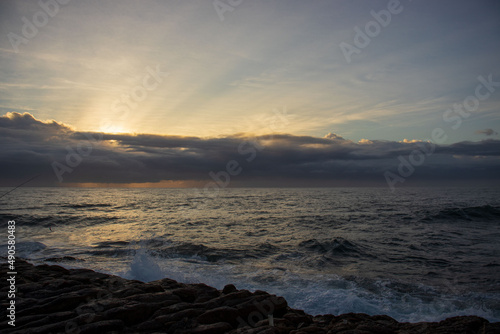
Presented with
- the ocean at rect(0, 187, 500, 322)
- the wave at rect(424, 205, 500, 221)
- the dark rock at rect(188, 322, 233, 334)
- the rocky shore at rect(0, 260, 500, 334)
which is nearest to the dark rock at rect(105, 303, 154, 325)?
the rocky shore at rect(0, 260, 500, 334)

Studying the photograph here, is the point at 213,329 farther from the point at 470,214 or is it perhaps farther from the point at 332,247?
the point at 470,214

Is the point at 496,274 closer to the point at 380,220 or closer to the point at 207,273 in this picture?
the point at 207,273

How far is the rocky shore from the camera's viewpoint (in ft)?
17.1

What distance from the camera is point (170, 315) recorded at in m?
5.66

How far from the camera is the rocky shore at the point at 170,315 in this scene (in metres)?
5.20

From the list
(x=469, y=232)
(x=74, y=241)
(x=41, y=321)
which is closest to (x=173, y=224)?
(x=74, y=241)

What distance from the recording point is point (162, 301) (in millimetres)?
6293

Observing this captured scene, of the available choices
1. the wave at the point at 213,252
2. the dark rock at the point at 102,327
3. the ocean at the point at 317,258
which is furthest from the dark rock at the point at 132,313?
the wave at the point at 213,252

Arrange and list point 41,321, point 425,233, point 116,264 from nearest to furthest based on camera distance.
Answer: point 41,321 → point 116,264 → point 425,233

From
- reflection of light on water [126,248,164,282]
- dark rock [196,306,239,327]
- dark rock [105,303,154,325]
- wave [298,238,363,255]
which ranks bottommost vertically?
wave [298,238,363,255]

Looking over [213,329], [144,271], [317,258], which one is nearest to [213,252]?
[144,271]

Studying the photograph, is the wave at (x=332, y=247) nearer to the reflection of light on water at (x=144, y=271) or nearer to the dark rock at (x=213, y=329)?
the reflection of light on water at (x=144, y=271)

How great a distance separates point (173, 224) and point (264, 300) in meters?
20.9

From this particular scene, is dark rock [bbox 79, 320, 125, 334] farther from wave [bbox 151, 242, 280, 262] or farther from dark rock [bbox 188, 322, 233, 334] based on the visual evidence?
wave [bbox 151, 242, 280, 262]
